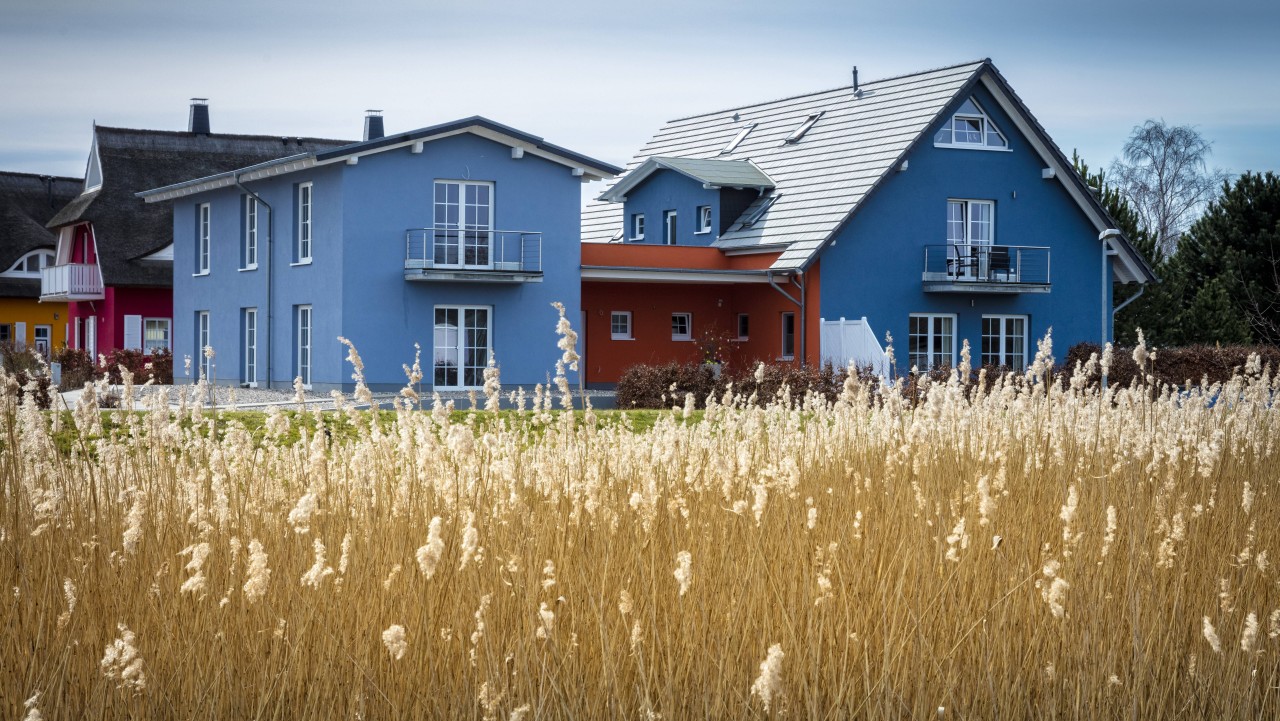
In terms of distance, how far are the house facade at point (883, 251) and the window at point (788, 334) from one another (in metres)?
0.04

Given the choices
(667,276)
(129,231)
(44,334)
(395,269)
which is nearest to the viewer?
(395,269)

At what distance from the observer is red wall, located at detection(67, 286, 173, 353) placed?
39062mm

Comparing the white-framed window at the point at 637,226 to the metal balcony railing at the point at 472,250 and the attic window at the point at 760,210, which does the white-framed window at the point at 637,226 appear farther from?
the metal balcony railing at the point at 472,250

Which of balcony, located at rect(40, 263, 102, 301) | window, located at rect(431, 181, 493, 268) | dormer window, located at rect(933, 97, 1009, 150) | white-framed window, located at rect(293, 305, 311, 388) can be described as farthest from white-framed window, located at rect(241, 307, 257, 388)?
dormer window, located at rect(933, 97, 1009, 150)

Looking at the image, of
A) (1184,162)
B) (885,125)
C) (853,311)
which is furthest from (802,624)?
(1184,162)

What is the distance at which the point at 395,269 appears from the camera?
1013 inches

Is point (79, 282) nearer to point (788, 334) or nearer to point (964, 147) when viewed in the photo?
point (788, 334)

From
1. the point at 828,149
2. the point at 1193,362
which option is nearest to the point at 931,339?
the point at 828,149

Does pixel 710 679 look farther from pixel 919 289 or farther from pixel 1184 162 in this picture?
pixel 1184 162

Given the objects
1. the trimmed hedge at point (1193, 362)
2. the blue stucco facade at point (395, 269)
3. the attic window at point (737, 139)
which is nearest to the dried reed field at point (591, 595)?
the blue stucco facade at point (395, 269)

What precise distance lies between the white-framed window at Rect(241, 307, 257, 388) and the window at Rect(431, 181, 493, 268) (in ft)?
17.2

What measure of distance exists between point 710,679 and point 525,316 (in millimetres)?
23108

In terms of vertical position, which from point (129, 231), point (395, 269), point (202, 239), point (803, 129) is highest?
point (803, 129)

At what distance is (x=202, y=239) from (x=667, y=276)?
11271 millimetres
